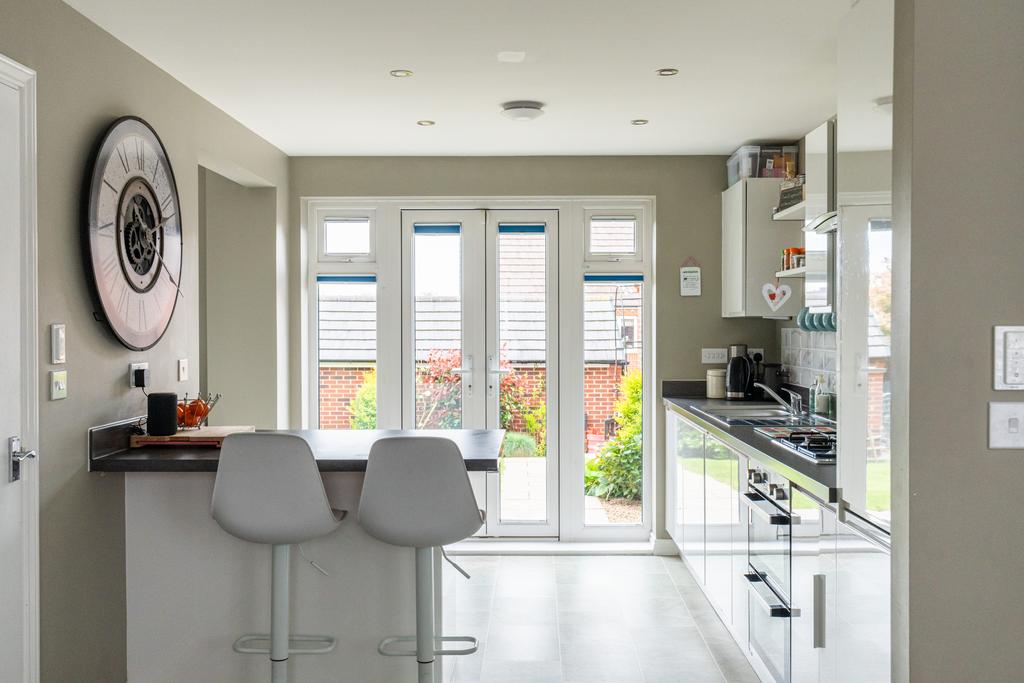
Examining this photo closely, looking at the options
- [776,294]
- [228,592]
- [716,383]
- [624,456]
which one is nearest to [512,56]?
[776,294]

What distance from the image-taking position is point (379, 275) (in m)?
5.23

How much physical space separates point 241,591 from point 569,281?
9.56 ft

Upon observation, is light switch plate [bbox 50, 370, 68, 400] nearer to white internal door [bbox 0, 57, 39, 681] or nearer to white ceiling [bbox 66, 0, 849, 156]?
white internal door [bbox 0, 57, 39, 681]

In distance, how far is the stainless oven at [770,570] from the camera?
277cm

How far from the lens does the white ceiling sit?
8.99 feet

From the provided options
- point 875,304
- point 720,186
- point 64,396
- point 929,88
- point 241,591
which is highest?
point 720,186

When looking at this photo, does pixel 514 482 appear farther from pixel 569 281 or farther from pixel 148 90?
pixel 148 90

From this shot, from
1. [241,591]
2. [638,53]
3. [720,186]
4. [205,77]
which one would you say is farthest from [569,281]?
[241,591]

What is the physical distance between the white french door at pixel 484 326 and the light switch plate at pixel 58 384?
8.77 ft

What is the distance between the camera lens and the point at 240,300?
4.83 metres

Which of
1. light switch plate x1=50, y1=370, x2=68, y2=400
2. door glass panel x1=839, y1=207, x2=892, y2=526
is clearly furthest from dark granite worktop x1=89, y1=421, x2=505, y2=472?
door glass panel x1=839, y1=207, x2=892, y2=526

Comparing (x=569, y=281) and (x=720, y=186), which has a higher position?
(x=720, y=186)

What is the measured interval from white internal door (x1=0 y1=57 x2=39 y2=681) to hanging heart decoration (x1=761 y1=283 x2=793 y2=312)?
11.4 ft

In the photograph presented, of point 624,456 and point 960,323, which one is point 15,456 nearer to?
point 960,323
